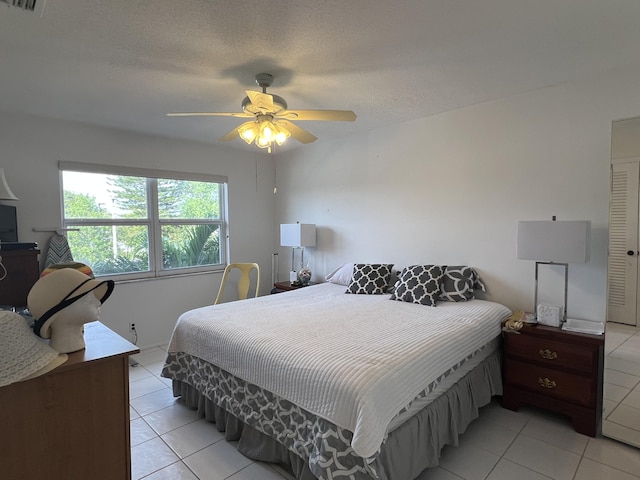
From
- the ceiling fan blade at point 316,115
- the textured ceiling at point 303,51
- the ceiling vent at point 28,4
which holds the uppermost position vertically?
the textured ceiling at point 303,51

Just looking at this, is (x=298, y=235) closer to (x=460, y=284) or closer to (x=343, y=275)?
(x=343, y=275)

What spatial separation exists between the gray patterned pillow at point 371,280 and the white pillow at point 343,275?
0.22 m

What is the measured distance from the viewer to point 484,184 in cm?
296

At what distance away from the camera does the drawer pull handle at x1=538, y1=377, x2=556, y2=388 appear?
2.30 meters

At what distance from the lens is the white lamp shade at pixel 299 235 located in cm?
405

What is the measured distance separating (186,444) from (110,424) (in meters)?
1.06

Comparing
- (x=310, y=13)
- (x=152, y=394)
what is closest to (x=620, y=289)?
(x=310, y=13)

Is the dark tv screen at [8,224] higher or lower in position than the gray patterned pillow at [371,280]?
higher

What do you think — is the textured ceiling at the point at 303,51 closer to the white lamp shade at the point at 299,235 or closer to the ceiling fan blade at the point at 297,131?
the ceiling fan blade at the point at 297,131

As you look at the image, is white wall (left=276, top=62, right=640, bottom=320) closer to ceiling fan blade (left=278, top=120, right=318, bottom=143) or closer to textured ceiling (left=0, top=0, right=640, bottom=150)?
Answer: textured ceiling (left=0, top=0, right=640, bottom=150)

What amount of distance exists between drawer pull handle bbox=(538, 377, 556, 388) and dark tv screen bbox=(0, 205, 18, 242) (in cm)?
422

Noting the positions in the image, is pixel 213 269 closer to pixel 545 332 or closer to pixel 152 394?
pixel 152 394

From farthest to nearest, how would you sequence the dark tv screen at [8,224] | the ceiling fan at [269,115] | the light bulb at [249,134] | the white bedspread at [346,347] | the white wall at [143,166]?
the white wall at [143,166]
the dark tv screen at [8,224]
the light bulb at [249,134]
the ceiling fan at [269,115]
the white bedspread at [346,347]

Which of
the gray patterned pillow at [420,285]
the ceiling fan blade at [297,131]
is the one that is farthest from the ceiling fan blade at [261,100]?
the gray patterned pillow at [420,285]
